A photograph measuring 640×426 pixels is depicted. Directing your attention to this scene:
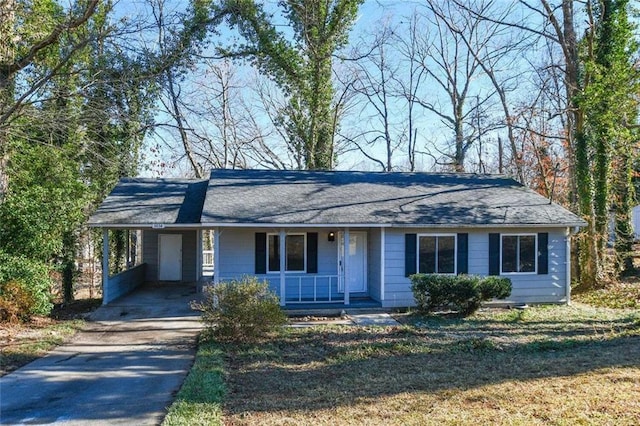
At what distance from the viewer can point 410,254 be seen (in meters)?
13.5

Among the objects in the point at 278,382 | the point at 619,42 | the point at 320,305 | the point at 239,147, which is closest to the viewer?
the point at 278,382

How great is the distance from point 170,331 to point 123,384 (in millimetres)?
3947

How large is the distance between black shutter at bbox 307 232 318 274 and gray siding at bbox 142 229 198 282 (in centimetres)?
653

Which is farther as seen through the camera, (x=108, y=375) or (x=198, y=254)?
(x=198, y=254)

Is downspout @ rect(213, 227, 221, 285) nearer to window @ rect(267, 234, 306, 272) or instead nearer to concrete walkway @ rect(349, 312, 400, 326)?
window @ rect(267, 234, 306, 272)

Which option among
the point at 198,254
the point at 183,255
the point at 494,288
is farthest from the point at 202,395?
the point at 183,255

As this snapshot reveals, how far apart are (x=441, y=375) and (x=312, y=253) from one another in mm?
7273

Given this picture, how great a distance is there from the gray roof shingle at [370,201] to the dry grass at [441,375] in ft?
10.5

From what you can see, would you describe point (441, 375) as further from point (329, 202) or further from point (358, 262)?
point (329, 202)

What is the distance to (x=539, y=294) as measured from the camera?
46.6ft

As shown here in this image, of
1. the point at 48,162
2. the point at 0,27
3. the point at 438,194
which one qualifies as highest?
the point at 0,27

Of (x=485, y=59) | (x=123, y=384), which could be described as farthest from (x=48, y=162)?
(x=485, y=59)

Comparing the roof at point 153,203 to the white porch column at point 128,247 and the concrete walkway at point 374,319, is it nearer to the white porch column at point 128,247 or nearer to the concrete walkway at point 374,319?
the white porch column at point 128,247

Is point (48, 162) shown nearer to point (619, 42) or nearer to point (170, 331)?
point (170, 331)
